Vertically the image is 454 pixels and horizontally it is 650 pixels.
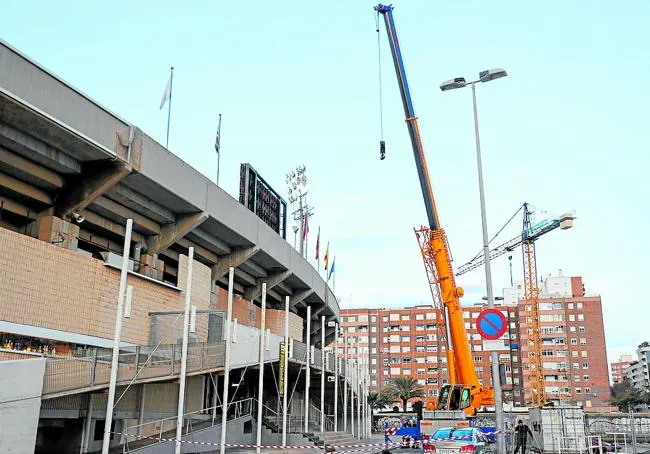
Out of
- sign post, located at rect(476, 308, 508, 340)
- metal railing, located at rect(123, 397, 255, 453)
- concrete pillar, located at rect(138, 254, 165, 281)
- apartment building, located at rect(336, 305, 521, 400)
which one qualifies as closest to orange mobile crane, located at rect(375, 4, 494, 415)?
metal railing, located at rect(123, 397, 255, 453)

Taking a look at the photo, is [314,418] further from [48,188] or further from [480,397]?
[48,188]

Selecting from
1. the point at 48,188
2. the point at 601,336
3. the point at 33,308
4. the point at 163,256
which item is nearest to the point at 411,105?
the point at 163,256

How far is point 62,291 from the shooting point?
2441cm

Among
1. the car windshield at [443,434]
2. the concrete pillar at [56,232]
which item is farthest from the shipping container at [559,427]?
the concrete pillar at [56,232]

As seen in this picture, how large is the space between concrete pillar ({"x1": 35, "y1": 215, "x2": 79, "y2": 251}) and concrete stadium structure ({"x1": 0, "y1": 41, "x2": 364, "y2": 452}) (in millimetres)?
53

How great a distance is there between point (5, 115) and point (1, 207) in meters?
4.78

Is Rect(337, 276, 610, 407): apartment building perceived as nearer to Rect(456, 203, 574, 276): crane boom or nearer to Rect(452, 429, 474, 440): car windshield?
Rect(456, 203, 574, 276): crane boom

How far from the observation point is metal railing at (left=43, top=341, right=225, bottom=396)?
58.1 feet

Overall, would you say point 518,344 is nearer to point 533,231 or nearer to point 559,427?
A: point 533,231

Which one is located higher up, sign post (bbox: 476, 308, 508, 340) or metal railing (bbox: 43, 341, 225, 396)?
sign post (bbox: 476, 308, 508, 340)

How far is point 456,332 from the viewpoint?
3388 cm

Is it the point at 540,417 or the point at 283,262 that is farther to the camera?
the point at 283,262

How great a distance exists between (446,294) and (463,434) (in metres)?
13.2

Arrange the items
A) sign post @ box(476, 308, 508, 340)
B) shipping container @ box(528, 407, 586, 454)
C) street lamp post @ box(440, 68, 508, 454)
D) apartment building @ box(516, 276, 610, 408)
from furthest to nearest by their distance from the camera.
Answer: apartment building @ box(516, 276, 610, 408) < shipping container @ box(528, 407, 586, 454) < street lamp post @ box(440, 68, 508, 454) < sign post @ box(476, 308, 508, 340)
